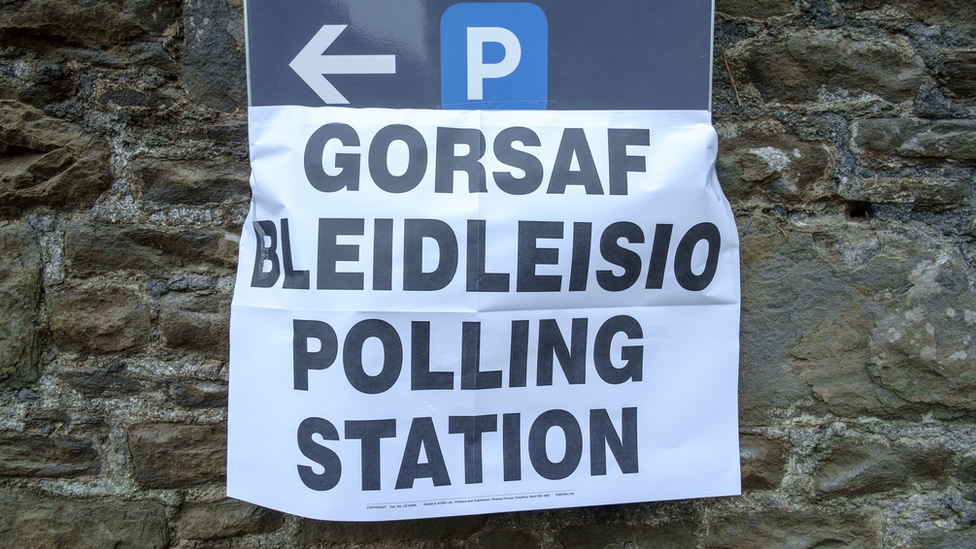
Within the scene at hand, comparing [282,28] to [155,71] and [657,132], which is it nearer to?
[155,71]

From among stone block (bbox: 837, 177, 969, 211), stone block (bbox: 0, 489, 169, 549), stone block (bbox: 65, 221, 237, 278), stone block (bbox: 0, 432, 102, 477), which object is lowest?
stone block (bbox: 0, 489, 169, 549)

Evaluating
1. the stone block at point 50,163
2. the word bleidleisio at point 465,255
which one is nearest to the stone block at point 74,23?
the stone block at point 50,163

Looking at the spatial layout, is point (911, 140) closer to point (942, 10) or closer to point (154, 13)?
point (942, 10)

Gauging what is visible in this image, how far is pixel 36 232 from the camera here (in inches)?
42.9

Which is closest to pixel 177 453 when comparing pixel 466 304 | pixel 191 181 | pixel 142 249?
pixel 142 249

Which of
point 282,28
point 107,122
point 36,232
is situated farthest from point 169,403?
point 282,28

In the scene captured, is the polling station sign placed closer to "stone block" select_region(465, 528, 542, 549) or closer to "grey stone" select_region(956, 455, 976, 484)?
"stone block" select_region(465, 528, 542, 549)

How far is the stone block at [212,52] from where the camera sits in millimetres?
1066

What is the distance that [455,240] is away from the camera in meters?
0.99

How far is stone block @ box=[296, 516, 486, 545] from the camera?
114 cm

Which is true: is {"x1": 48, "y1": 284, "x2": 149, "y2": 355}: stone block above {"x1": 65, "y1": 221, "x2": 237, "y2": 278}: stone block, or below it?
below

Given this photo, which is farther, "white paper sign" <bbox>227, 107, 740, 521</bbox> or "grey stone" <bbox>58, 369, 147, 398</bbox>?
"grey stone" <bbox>58, 369, 147, 398</bbox>

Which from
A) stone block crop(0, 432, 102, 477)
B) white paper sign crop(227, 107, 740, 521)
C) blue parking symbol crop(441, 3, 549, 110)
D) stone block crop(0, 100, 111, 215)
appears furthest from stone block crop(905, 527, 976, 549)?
stone block crop(0, 100, 111, 215)

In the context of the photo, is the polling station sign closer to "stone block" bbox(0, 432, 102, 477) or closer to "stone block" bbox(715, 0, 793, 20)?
"stone block" bbox(715, 0, 793, 20)
